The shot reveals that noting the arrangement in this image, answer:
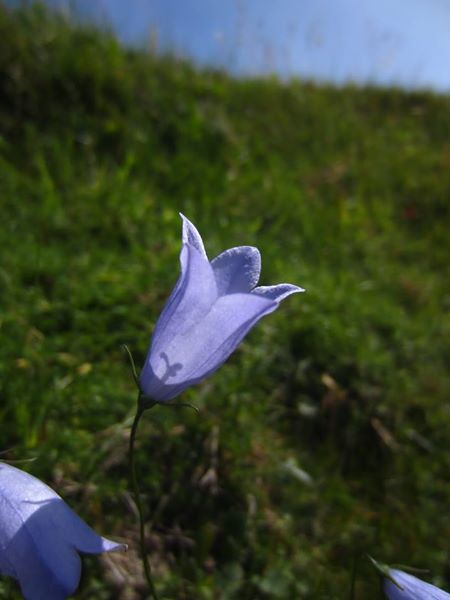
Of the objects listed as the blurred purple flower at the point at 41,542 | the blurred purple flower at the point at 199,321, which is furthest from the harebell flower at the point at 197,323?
the blurred purple flower at the point at 41,542

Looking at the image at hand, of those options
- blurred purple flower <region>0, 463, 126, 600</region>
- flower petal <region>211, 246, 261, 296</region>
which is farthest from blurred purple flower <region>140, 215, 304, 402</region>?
blurred purple flower <region>0, 463, 126, 600</region>

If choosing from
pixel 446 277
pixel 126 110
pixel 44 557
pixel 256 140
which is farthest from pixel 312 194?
pixel 44 557

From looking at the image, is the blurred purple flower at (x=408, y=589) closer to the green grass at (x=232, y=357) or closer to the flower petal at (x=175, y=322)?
the flower petal at (x=175, y=322)

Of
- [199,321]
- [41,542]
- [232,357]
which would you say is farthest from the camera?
[232,357]

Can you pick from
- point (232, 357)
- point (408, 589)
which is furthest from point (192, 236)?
point (232, 357)

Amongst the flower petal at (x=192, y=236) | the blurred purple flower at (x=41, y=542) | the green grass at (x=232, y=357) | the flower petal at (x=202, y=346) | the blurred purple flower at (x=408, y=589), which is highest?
the flower petal at (x=192, y=236)

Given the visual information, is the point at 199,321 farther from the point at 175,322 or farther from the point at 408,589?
the point at 408,589
